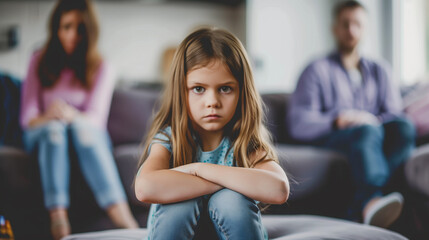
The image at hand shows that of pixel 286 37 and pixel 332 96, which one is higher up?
pixel 286 37

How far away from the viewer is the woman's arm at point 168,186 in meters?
0.69

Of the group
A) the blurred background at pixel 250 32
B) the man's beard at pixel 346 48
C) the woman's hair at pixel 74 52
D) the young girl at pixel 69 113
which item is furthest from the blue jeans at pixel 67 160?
the blurred background at pixel 250 32

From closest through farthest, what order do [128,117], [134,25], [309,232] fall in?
[309,232], [128,117], [134,25]

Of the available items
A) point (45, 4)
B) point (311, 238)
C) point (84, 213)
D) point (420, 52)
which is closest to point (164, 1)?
point (45, 4)

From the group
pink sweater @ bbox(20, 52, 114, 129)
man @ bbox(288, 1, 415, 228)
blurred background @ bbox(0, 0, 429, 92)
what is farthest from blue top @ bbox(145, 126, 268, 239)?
blurred background @ bbox(0, 0, 429, 92)

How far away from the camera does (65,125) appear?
A: 4.92 ft

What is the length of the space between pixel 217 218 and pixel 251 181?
0.10m

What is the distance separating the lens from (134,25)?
4.49 metres

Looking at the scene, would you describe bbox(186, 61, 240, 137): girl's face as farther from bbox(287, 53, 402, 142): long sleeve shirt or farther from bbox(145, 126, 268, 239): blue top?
bbox(287, 53, 402, 142): long sleeve shirt

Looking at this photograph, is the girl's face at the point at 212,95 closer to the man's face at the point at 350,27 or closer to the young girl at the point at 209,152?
the young girl at the point at 209,152

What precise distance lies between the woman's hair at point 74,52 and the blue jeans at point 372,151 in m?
1.15

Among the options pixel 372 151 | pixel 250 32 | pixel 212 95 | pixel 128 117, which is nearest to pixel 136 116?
pixel 128 117

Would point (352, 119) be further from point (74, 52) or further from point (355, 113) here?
point (74, 52)

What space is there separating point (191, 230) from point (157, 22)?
4.18 metres
